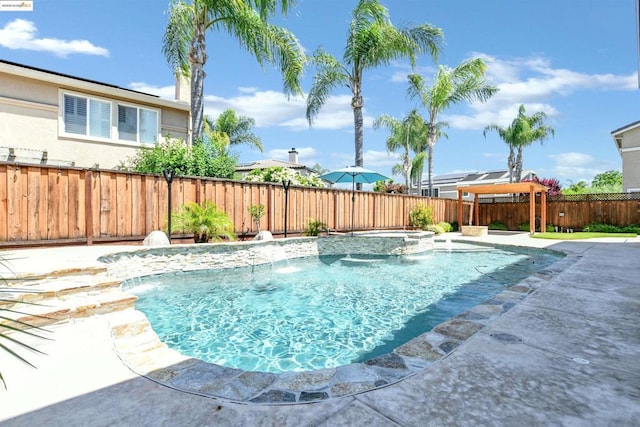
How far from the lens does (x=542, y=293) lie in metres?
4.44

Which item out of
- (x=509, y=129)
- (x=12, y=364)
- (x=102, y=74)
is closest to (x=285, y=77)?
(x=102, y=74)

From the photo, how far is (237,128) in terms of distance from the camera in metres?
29.7

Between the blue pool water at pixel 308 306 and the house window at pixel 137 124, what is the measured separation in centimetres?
903

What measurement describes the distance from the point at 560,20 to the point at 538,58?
17.6ft

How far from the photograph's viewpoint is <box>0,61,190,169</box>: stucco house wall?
10.9 m

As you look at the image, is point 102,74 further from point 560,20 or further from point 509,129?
point 509,129

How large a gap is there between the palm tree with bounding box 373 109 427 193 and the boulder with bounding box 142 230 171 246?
980 inches

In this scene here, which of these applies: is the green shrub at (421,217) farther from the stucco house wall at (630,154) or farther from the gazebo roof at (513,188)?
the stucco house wall at (630,154)

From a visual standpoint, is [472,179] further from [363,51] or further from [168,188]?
[168,188]

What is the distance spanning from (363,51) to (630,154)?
17164mm

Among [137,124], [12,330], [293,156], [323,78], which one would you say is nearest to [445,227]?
[323,78]

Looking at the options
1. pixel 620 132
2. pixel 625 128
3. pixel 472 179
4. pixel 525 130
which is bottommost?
pixel 472 179

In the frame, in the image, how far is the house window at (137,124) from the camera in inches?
518

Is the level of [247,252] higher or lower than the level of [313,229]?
lower
